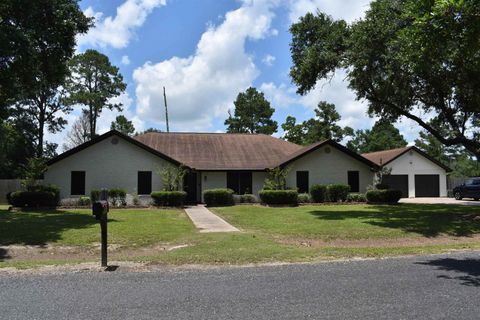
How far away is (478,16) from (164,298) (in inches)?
313

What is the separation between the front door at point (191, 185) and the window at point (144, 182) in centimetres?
272

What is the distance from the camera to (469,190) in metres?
32.9

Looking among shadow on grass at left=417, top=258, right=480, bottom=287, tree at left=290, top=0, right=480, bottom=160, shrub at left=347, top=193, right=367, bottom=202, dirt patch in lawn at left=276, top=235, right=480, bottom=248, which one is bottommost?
dirt patch in lawn at left=276, top=235, right=480, bottom=248

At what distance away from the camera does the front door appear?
2908cm

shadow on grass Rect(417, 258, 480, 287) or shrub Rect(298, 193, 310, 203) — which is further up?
shrub Rect(298, 193, 310, 203)

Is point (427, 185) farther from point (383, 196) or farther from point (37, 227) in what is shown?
point (37, 227)

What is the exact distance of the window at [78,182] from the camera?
26.3 m

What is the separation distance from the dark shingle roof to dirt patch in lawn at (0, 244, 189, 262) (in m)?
16.2

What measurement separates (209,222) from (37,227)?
20.2 feet

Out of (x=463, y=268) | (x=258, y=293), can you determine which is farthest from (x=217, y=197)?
(x=258, y=293)

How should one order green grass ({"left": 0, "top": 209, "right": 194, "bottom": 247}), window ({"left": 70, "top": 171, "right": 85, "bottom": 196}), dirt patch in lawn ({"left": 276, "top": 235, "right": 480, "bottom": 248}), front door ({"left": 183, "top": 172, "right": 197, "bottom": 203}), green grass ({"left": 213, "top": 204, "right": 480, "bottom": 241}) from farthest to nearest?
front door ({"left": 183, "top": 172, "right": 197, "bottom": 203}) < window ({"left": 70, "top": 171, "right": 85, "bottom": 196}) < green grass ({"left": 213, "top": 204, "right": 480, "bottom": 241}) < green grass ({"left": 0, "top": 209, "right": 194, "bottom": 247}) < dirt patch in lawn ({"left": 276, "top": 235, "right": 480, "bottom": 248})

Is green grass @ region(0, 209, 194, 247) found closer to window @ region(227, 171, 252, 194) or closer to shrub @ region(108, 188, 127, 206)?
shrub @ region(108, 188, 127, 206)

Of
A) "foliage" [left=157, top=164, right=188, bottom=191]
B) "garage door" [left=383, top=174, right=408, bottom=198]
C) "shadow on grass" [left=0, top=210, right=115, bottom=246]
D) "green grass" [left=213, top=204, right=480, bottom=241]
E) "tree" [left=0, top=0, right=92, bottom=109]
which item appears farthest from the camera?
"garage door" [left=383, top=174, right=408, bottom=198]

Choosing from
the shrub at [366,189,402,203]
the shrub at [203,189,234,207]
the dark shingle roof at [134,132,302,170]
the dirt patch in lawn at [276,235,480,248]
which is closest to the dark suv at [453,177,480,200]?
the shrub at [366,189,402,203]
